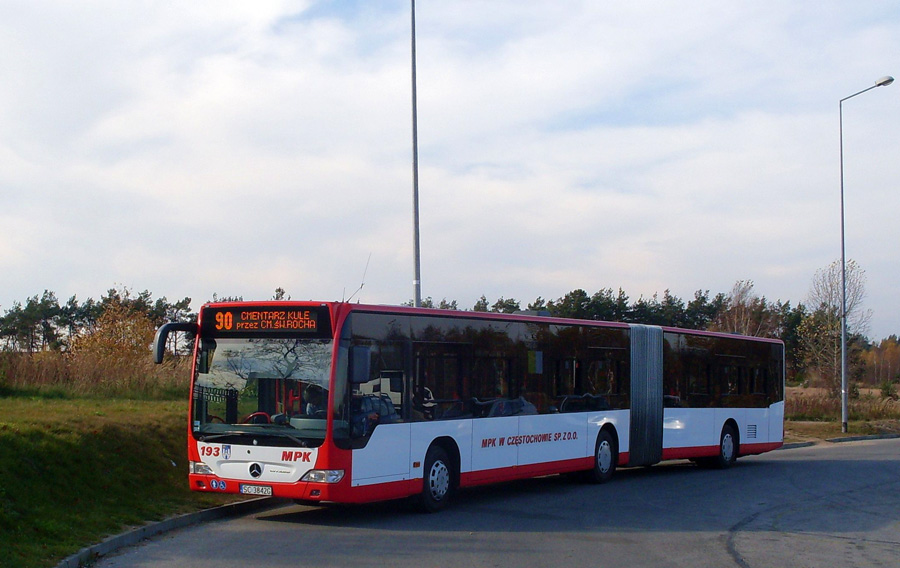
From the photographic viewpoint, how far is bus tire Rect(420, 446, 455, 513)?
493 inches

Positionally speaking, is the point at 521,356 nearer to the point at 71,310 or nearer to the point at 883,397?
the point at 883,397

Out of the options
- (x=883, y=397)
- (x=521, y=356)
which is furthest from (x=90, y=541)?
(x=883, y=397)

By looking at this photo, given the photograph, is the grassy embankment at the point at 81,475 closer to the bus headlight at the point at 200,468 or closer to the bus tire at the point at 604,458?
the bus headlight at the point at 200,468

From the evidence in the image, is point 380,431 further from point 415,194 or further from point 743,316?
point 743,316

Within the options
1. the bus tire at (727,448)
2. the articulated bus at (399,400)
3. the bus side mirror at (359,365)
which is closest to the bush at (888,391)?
the bus tire at (727,448)

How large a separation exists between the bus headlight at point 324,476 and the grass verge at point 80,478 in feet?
6.30

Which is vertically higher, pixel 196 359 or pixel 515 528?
pixel 196 359

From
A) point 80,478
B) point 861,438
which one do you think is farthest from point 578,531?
point 861,438

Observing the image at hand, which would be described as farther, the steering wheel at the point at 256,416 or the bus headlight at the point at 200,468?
the bus headlight at the point at 200,468

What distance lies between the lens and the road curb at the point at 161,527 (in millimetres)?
8867

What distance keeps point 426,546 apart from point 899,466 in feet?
49.7

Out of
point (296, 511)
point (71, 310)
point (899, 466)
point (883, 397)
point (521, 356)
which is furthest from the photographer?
point (71, 310)

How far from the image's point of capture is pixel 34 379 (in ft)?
69.9

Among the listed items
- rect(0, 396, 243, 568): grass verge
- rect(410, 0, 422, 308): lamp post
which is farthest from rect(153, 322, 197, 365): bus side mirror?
rect(410, 0, 422, 308): lamp post
